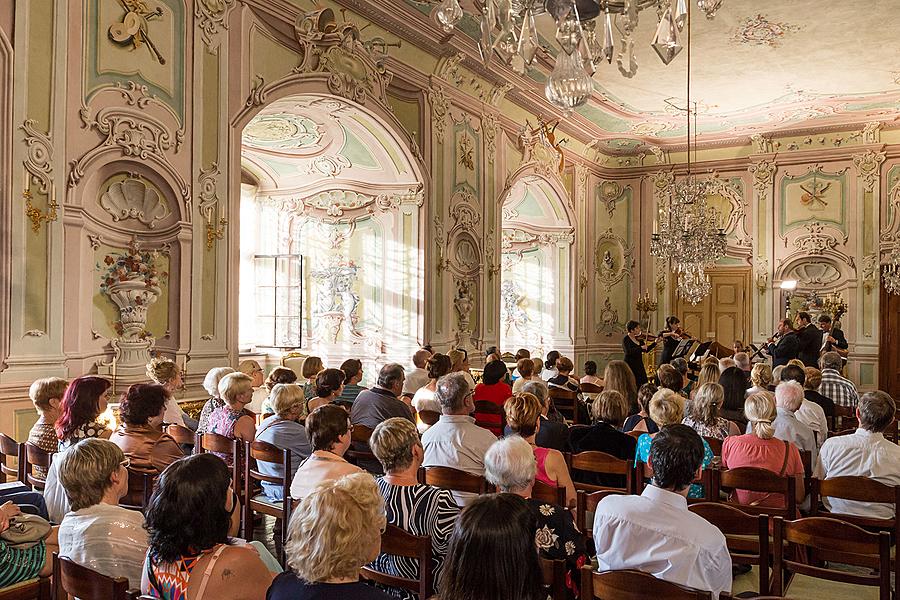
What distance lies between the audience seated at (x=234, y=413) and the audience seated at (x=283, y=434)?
0.80 ft

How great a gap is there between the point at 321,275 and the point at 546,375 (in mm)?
4012

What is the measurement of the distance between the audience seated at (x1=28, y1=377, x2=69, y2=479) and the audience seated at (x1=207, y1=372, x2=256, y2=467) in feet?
3.19

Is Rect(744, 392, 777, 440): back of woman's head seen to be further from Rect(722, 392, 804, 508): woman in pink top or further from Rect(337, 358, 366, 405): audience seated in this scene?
Rect(337, 358, 366, 405): audience seated

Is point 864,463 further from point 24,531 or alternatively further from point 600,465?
point 24,531

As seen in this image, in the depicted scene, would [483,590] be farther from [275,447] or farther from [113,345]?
[113,345]

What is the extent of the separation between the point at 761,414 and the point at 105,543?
350 cm

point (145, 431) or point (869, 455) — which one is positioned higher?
point (145, 431)

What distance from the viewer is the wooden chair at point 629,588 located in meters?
2.24

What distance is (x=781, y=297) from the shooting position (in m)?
15.0

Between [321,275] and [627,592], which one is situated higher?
[321,275]

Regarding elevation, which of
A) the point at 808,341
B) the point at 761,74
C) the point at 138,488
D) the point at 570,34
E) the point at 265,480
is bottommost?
the point at 265,480

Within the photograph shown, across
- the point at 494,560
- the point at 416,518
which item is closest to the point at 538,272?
the point at 416,518

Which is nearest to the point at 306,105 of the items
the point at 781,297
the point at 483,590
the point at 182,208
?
the point at 182,208

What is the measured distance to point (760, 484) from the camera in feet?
12.5
